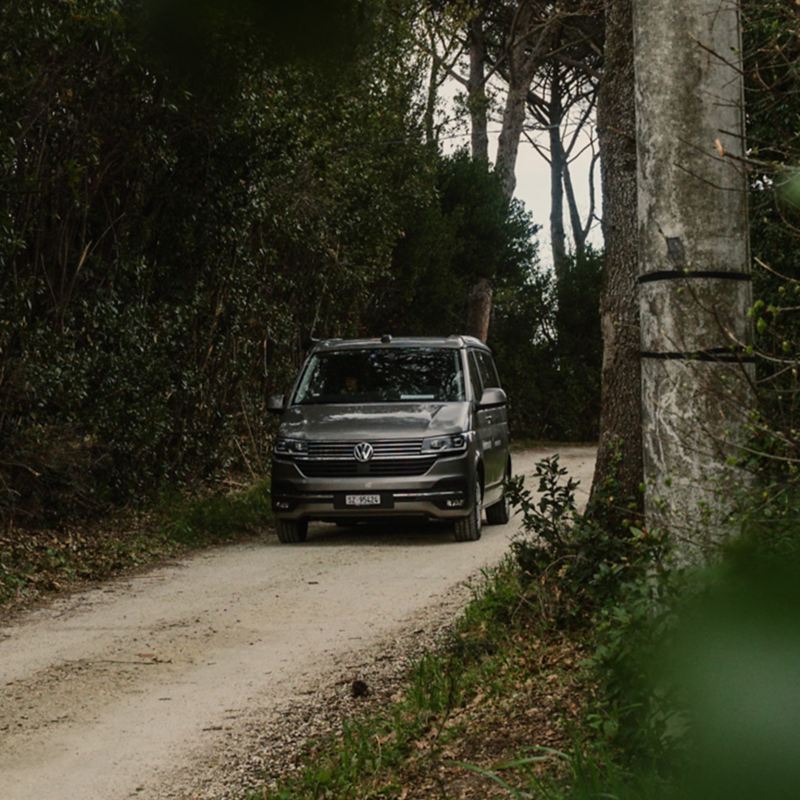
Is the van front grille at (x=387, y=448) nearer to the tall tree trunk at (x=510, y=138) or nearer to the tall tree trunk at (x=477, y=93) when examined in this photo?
the tall tree trunk at (x=477, y=93)

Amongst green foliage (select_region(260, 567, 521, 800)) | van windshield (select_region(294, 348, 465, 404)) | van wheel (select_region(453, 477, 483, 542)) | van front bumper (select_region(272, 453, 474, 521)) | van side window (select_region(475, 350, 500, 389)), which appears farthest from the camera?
van side window (select_region(475, 350, 500, 389))

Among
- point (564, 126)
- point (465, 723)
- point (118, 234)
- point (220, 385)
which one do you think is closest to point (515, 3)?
point (220, 385)

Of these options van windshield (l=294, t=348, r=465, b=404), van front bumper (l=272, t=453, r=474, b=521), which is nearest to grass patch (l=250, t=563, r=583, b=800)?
van front bumper (l=272, t=453, r=474, b=521)

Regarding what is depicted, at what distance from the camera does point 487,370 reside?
16656 millimetres

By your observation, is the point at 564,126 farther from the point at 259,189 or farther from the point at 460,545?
the point at 460,545

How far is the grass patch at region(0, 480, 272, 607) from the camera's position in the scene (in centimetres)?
1179

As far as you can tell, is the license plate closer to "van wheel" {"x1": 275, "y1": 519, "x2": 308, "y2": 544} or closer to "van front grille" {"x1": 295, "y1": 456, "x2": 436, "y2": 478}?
"van front grille" {"x1": 295, "y1": 456, "x2": 436, "y2": 478}

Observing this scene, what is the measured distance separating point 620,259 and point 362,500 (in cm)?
604

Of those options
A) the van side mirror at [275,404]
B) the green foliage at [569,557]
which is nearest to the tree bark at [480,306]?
the van side mirror at [275,404]

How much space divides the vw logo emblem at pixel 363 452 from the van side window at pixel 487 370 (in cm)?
232

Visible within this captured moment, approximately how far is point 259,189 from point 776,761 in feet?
54.0

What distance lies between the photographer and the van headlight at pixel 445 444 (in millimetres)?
14070

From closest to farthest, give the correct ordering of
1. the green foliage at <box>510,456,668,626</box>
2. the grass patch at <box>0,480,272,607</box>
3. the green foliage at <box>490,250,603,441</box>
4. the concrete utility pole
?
1. the concrete utility pole
2. the green foliage at <box>510,456,668,626</box>
3. the grass patch at <box>0,480,272,607</box>
4. the green foliage at <box>490,250,603,441</box>

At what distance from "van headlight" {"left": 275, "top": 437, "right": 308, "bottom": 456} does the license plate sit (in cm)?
70
